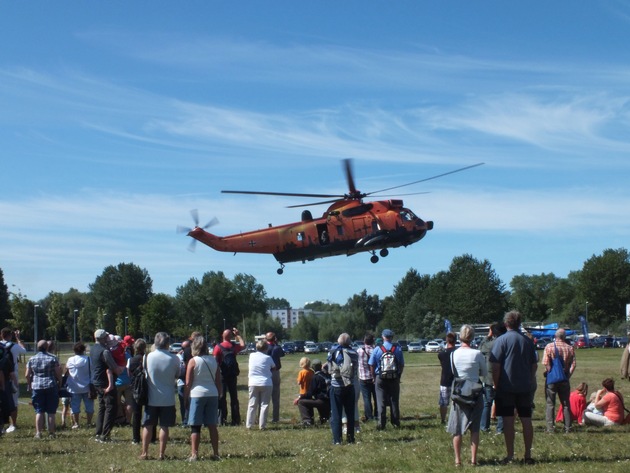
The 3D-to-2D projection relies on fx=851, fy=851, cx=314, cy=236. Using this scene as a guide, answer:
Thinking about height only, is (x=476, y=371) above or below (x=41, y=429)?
above

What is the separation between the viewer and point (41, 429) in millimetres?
14367

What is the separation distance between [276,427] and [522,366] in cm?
647

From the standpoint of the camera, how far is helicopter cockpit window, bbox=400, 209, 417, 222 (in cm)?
3556

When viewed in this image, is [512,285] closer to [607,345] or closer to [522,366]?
[607,345]

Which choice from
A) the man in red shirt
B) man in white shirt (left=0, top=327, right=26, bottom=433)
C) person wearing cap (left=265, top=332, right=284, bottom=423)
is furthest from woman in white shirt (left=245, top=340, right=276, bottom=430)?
the man in red shirt

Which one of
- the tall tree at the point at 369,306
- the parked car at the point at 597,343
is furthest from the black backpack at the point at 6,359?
the tall tree at the point at 369,306

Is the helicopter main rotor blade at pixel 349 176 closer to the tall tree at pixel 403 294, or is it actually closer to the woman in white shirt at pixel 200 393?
the woman in white shirt at pixel 200 393

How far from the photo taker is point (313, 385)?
638 inches

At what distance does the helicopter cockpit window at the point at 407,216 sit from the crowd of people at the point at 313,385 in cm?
1906

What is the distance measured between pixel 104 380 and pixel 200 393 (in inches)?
130

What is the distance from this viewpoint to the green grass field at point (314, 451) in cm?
1058

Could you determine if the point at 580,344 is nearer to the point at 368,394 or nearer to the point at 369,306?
the point at 368,394

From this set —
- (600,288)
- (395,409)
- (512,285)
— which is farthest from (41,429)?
(512,285)

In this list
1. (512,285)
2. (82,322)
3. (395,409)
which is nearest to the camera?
(395,409)
